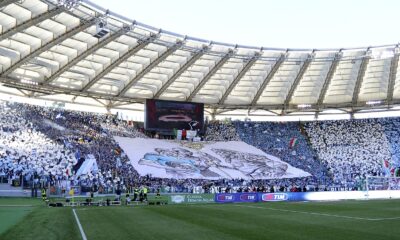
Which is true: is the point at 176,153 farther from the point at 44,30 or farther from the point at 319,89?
the point at 44,30

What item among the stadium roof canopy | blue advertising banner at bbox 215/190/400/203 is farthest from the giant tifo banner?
blue advertising banner at bbox 215/190/400/203

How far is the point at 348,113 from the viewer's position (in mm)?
70250

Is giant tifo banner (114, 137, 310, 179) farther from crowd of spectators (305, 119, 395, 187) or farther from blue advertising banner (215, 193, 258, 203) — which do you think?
blue advertising banner (215, 193, 258, 203)

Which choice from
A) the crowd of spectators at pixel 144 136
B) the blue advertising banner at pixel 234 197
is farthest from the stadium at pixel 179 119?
the crowd of spectators at pixel 144 136

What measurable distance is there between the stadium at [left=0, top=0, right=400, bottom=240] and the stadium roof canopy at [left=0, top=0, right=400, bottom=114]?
15 centimetres

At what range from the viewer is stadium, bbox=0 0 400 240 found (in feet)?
124

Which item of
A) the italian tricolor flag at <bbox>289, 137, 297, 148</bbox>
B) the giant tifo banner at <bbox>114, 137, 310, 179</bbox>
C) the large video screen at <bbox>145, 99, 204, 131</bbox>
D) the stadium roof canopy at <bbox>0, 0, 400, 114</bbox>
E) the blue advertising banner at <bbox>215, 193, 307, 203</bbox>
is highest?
the stadium roof canopy at <bbox>0, 0, 400, 114</bbox>

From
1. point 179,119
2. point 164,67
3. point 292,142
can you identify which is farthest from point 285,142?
point 164,67

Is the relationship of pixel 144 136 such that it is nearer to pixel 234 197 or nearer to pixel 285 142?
pixel 285 142

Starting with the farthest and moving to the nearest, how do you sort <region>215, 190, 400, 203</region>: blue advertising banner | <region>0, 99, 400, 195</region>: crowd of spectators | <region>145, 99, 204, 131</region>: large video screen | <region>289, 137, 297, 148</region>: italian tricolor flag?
<region>289, 137, 297, 148</region>: italian tricolor flag
<region>145, 99, 204, 131</region>: large video screen
<region>0, 99, 400, 195</region>: crowd of spectators
<region>215, 190, 400, 203</region>: blue advertising banner

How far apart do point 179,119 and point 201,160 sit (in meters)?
6.36

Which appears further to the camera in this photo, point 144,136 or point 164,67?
point 144,136

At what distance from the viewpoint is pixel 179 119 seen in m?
60.3

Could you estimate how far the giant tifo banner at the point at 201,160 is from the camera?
5534 cm
